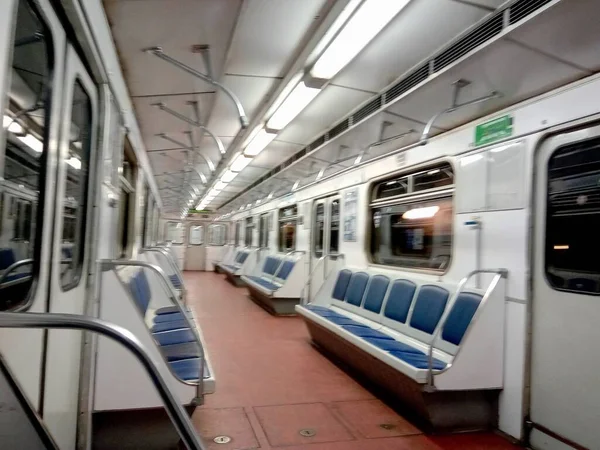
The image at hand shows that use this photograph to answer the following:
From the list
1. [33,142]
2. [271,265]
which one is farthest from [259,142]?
[271,265]

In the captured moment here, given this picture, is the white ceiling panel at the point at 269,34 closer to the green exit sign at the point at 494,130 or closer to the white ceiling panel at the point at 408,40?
the white ceiling panel at the point at 408,40

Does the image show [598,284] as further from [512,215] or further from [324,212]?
[324,212]

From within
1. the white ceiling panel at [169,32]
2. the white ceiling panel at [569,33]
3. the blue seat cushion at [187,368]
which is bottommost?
the blue seat cushion at [187,368]

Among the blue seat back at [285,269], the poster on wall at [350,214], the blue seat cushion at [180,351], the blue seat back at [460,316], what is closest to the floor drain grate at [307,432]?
the blue seat cushion at [180,351]

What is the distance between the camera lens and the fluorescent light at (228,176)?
8238 mm

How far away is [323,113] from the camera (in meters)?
4.52

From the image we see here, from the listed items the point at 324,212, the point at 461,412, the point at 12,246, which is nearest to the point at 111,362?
the point at 12,246

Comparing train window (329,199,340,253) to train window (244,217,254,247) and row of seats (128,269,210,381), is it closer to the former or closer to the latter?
row of seats (128,269,210,381)

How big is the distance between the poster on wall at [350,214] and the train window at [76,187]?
408 centimetres

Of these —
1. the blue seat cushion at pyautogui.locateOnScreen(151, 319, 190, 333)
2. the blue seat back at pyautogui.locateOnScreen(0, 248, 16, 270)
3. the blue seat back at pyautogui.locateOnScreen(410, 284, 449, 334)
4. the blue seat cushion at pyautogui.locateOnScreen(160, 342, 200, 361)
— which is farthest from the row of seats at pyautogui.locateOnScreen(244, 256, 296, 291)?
the blue seat back at pyautogui.locateOnScreen(0, 248, 16, 270)

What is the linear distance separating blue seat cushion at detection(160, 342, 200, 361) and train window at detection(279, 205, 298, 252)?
212 inches

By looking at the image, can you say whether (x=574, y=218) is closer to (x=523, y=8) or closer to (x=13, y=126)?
(x=523, y=8)

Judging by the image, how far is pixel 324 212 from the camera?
7.45m

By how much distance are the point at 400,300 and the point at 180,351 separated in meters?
2.17
